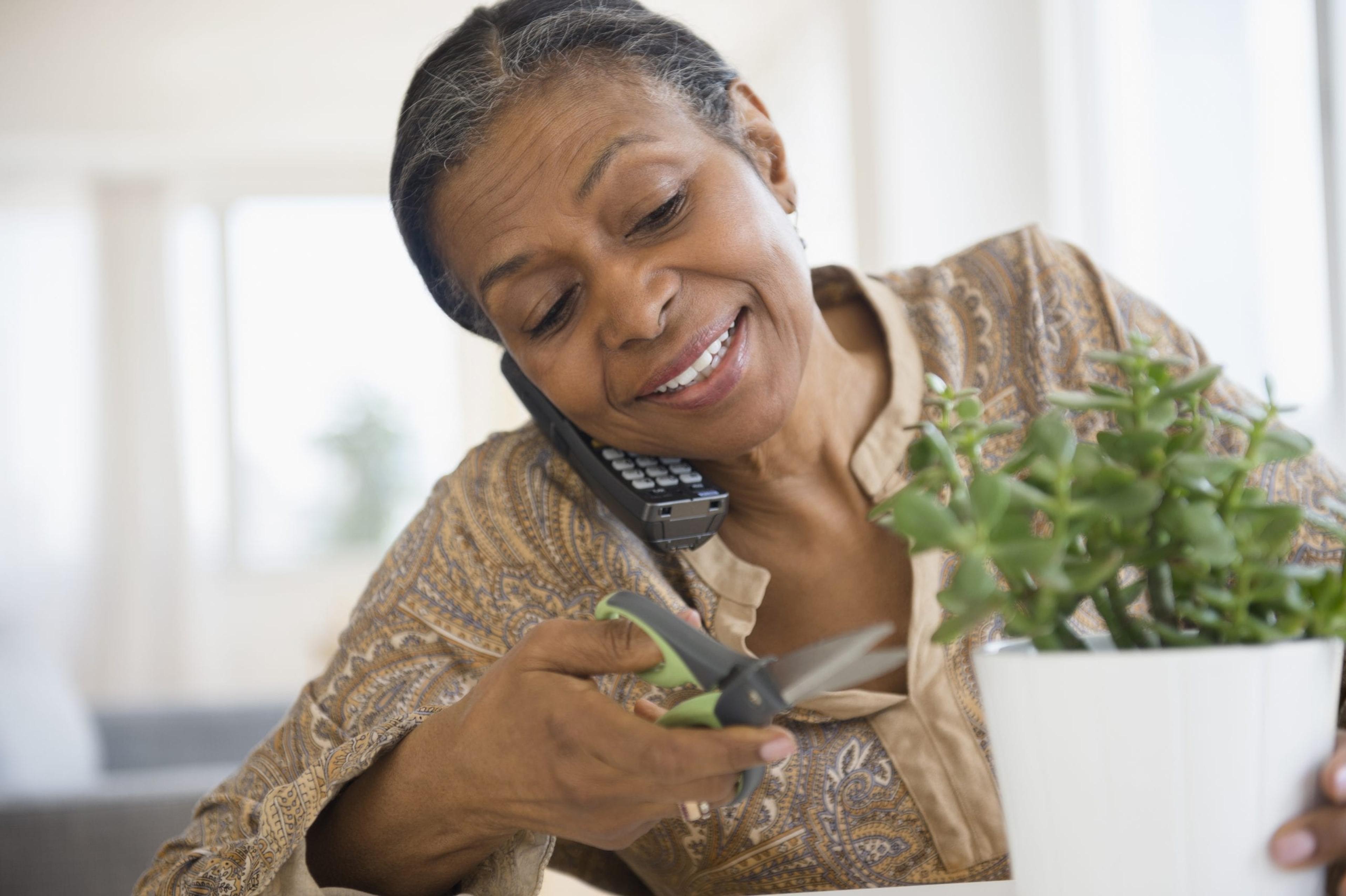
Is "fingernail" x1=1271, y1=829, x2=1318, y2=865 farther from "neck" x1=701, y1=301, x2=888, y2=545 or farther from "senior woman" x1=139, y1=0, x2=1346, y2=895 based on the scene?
"neck" x1=701, y1=301, x2=888, y2=545

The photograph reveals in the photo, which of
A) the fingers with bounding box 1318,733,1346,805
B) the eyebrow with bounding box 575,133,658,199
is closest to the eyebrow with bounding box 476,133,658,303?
the eyebrow with bounding box 575,133,658,199

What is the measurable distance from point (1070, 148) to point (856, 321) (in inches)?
88.5

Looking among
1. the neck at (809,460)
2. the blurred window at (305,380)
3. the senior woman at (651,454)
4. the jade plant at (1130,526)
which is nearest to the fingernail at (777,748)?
the jade plant at (1130,526)

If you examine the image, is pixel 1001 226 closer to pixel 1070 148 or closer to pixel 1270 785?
pixel 1070 148

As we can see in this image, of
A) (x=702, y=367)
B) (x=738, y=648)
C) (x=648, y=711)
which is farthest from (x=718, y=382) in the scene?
(x=648, y=711)

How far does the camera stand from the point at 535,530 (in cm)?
104

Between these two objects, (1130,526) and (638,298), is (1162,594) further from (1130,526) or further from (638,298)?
(638,298)

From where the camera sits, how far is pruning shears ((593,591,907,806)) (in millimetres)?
498

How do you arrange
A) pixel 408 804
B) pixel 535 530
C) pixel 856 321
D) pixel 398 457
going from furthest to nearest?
pixel 398 457 → pixel 856 321 → pixel 535 530 → pixel 408 804

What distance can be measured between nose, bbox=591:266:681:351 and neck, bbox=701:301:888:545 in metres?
0.20

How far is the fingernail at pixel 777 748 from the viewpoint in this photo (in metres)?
0.51

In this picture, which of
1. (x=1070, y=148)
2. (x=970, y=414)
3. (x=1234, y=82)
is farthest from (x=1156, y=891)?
(x=1070, y=148)

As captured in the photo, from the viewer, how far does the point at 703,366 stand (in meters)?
0.93

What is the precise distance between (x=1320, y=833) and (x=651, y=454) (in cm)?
67
